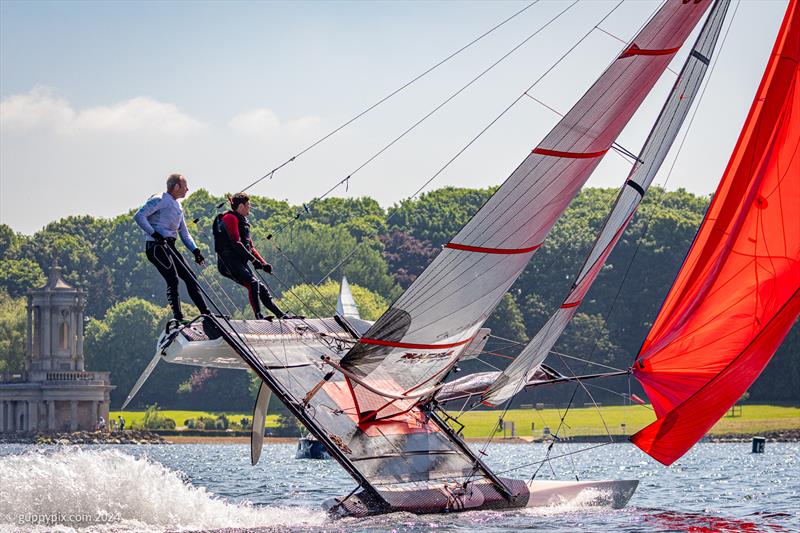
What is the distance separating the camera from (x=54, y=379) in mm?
89500

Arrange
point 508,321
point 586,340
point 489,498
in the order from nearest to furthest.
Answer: point 489,498 < point 586,340 < point 508,321

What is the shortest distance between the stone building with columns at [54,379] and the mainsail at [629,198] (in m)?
71.2

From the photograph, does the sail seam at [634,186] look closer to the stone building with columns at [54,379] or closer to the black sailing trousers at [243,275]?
the black sailing trousers at [243,275]

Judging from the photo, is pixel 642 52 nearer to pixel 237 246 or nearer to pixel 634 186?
pixel 634 186

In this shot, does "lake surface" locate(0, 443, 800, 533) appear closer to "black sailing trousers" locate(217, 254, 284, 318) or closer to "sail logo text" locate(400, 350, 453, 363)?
"sail logo text" locate(400, 350, 453, 363)

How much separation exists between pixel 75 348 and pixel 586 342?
32639 mm

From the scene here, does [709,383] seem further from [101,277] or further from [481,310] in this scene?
[101,277]

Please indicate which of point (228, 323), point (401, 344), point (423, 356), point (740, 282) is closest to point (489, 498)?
point (423, 356)

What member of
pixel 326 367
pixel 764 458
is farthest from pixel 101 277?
pixel 326 367

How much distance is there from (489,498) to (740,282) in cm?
460

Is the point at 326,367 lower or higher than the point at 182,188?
lower

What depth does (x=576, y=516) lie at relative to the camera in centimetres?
2042

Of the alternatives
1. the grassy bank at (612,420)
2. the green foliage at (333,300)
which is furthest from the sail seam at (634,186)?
the green foliage at (333,300)

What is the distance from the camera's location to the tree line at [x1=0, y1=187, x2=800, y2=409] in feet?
285
